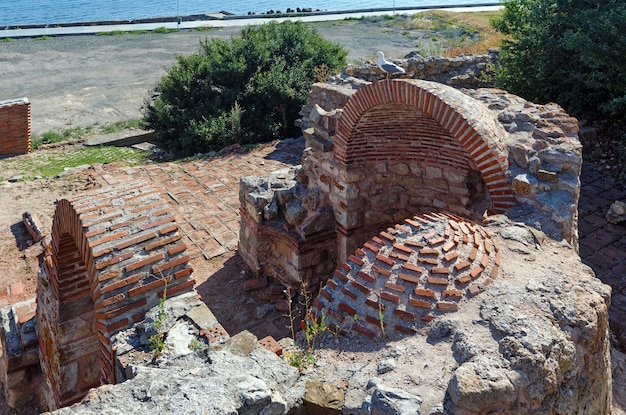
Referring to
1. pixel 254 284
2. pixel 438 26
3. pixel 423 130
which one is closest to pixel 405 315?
pixel 423 130

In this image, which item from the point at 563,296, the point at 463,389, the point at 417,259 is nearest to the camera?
the point at 463,389

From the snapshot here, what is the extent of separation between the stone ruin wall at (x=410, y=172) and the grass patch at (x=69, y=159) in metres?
6.43

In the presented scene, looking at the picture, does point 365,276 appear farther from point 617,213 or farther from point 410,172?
point 617,213

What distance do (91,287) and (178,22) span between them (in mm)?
30712

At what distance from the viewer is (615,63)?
8.23 m

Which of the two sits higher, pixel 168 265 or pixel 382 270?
pixel 382 270

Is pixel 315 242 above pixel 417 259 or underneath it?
underneath

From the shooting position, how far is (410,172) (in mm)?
6258

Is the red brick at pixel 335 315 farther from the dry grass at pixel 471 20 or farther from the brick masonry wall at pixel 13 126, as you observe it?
the dry grass at pixel 471 20

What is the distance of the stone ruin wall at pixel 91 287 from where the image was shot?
3998mm

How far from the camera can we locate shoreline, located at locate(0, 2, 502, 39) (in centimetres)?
3045

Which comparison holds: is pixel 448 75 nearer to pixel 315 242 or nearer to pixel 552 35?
pixel 552 35

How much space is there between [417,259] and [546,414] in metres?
1.26

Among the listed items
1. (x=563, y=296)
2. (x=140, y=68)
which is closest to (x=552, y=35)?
(x=563, y=296)
